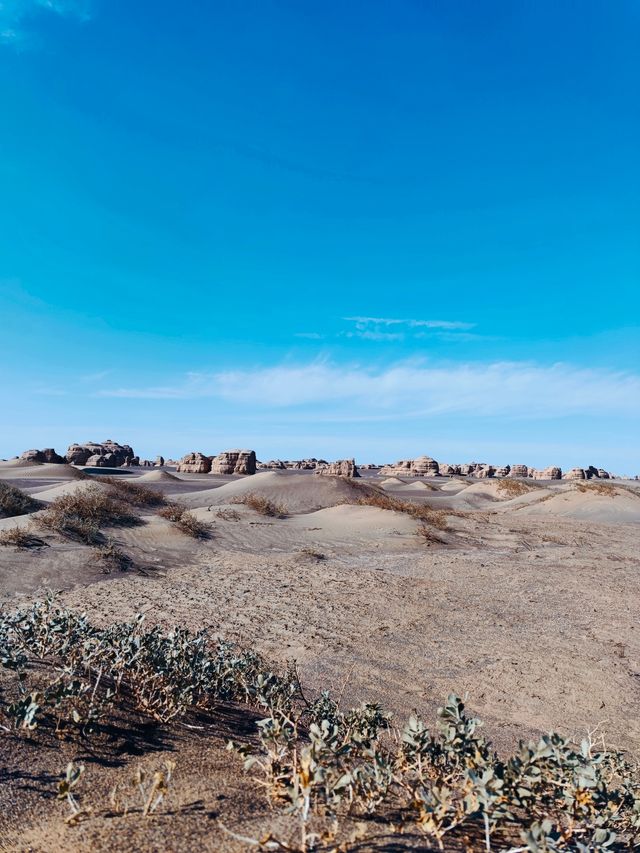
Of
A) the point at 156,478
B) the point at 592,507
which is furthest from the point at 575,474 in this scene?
the point at 156,478

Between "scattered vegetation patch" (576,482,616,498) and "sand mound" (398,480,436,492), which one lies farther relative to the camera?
"sand mound" (398,480,436,492)

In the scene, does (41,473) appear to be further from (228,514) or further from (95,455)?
(228,514)

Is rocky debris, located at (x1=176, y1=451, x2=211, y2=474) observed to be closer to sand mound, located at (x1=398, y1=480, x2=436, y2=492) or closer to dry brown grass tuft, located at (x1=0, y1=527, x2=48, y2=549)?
sand mound, located at (x1=398, y1=480, x2=436, y2=492)

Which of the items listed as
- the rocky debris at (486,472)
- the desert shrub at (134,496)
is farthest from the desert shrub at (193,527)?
the rocky debris at (486,472)

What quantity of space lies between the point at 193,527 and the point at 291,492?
11.4m

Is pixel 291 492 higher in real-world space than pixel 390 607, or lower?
higher

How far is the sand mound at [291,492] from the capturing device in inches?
888

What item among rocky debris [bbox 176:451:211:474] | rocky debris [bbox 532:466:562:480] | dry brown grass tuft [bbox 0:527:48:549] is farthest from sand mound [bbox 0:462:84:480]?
rocky debris [bbox 532:466:562:480]

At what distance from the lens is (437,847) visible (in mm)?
1786

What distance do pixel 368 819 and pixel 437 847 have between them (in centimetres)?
25

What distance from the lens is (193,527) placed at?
1302cm

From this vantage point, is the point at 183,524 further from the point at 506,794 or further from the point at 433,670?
the point at 506,794

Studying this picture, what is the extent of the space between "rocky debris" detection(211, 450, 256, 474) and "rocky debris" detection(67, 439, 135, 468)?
11.8 meters

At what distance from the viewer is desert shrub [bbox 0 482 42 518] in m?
13.2
